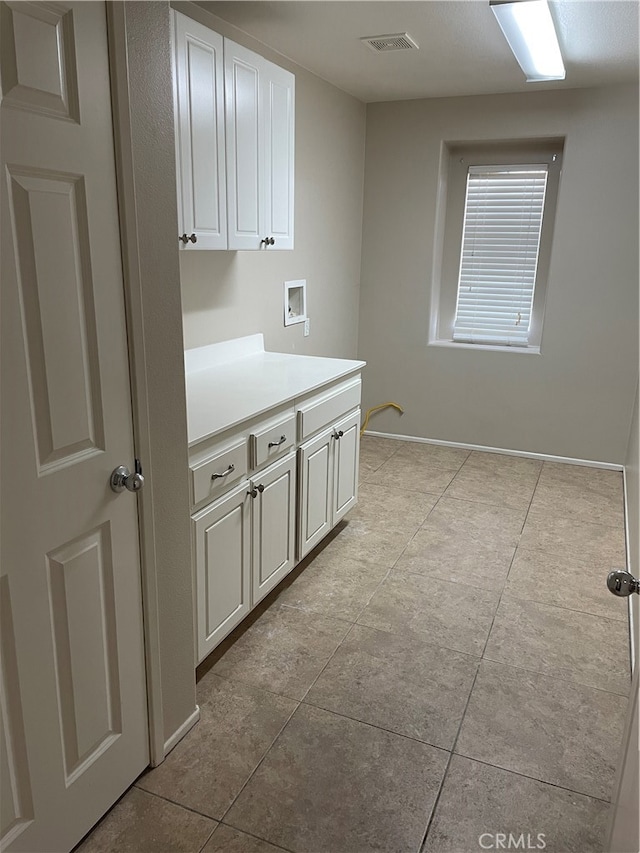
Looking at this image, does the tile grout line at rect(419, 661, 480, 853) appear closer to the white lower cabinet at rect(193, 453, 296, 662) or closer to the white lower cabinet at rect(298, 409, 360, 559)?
the white lower cabinet at rect(193, 453, 296, 662)

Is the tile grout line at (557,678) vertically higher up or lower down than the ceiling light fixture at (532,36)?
lower down

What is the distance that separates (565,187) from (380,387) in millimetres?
1890

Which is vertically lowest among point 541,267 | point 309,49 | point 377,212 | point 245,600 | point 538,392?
point 245,600

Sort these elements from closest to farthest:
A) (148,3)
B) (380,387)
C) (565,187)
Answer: (148,3), (565,187), (380,387)

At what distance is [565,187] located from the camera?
4203 mm

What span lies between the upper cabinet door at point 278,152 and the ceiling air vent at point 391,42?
523 millimetres

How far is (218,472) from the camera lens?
7.02 ft

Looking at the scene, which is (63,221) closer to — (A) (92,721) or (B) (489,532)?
(A) (92,721)

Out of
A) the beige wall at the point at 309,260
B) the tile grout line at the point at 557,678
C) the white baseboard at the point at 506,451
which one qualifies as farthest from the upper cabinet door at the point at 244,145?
the white baseboard at the point at 506,451

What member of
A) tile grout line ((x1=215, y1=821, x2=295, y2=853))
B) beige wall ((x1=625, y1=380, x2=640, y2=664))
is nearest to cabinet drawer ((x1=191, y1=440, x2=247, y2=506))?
tile grout line ((x1=215, y1=821, x2=295, y2=853))

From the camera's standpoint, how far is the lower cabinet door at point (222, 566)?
213cm

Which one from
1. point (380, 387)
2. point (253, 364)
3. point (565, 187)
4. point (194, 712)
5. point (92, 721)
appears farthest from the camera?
point (380, 387)

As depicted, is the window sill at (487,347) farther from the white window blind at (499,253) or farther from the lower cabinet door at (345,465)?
the lower cabinet door at (345,465)

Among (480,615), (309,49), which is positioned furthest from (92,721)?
(309,49)
